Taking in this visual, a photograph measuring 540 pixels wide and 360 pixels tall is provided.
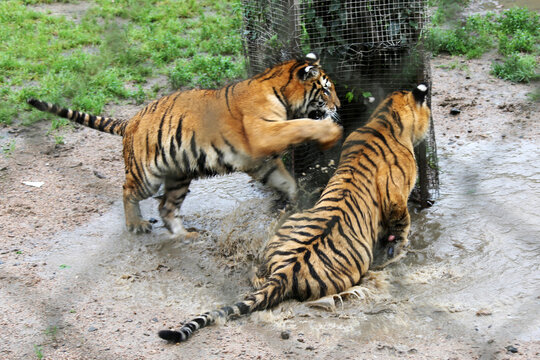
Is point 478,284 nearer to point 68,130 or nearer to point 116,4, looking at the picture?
point 116,4

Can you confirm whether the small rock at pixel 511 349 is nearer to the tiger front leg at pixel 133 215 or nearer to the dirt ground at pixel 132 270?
the dirt ground at pixel 132 270

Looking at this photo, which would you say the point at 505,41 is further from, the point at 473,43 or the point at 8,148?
the point at 8,148

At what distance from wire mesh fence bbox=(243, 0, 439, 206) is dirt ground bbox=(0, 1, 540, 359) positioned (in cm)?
49

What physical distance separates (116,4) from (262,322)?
1912mm

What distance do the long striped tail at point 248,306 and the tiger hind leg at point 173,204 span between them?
1.19 m

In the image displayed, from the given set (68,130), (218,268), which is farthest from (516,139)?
(68,130)

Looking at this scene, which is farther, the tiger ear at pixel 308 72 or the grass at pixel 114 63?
the grass at pixel 114 63

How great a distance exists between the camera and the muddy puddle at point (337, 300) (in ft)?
8.34

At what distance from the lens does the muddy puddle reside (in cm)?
254

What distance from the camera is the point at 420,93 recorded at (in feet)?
11.0

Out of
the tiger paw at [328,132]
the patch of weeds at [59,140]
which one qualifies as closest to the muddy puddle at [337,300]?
the tiger paw at [328,132]

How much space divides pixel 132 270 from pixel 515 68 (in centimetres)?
364

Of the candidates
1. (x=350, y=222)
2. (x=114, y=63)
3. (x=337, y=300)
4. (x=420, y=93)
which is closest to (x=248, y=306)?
(x=337, y=300)

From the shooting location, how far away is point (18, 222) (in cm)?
379
